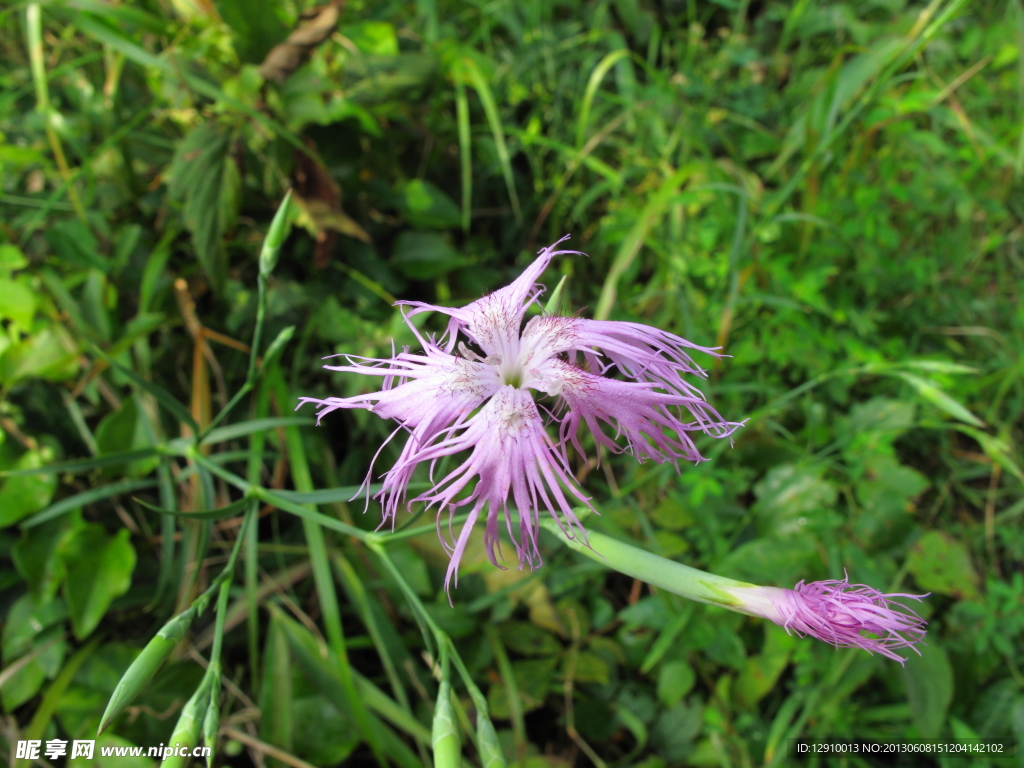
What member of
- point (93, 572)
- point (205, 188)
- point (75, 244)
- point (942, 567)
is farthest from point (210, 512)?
point (942, 567)

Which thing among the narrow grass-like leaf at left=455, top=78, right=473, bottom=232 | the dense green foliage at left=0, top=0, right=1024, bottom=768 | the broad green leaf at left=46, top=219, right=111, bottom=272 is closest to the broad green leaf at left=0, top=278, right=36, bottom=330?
the dense green foliage at left=0, top=0, right=1024, bottom=768

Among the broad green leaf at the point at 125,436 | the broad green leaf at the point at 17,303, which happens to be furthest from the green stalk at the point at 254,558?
the broad green leaf at the point at 17,303

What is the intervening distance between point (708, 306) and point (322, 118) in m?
1.22

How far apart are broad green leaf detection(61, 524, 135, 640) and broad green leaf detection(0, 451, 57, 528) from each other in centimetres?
13

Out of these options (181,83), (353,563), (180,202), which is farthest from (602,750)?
(181,83)

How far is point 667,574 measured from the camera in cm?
87

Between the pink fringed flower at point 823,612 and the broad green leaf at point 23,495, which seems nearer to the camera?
the pink fringed flower at point 823,612

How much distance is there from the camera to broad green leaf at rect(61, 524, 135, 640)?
157 centimetres

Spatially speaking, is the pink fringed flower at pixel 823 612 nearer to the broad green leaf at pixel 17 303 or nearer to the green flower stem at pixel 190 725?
the green flower stem at pixel 190 725

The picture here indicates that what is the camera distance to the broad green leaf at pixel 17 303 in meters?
1.68

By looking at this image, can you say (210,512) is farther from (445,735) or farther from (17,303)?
(17,303)

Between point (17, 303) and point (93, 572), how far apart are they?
741 mm

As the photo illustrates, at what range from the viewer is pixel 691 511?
177cm

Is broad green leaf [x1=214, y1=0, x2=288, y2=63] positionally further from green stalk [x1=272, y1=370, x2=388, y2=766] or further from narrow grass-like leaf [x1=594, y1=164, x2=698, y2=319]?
narrow grass-like leaf [x1=594, y1=164, x2=698, y2=319]
